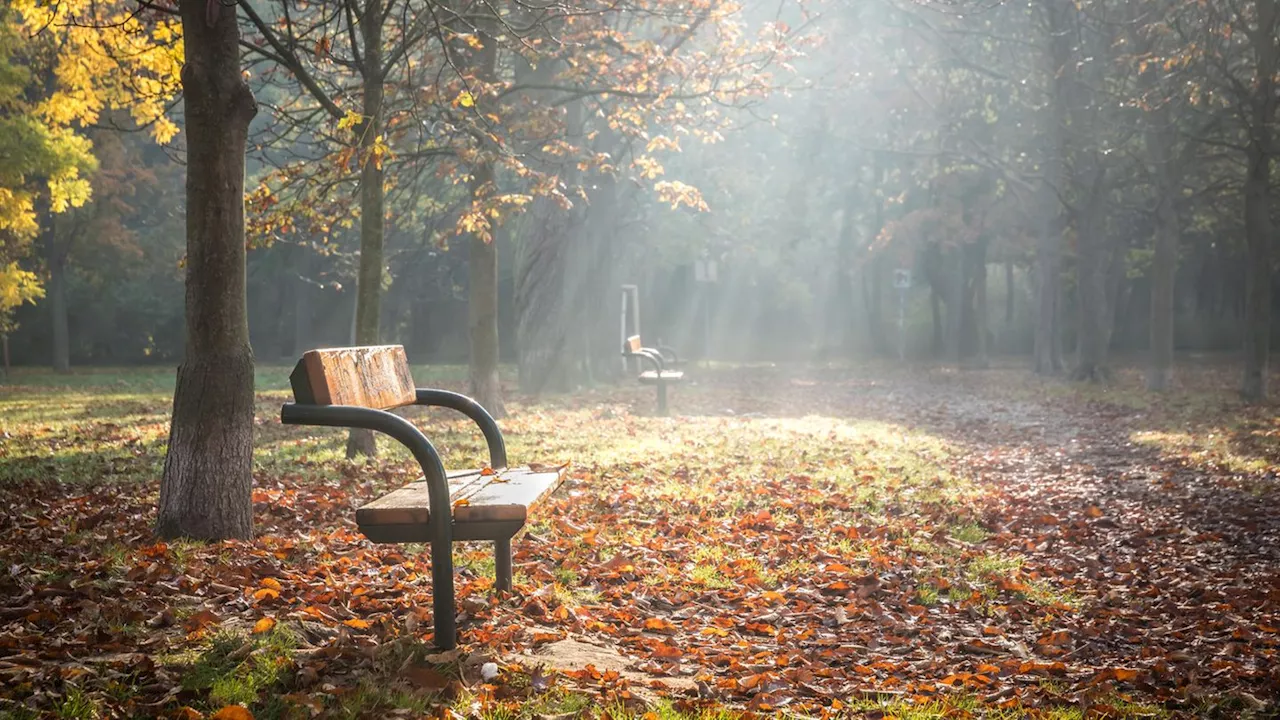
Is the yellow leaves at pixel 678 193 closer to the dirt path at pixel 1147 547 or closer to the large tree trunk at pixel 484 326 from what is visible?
the large tree trunk at pixel 484 326

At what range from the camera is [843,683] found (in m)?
4.58

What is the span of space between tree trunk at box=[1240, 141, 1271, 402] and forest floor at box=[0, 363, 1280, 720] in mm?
7918

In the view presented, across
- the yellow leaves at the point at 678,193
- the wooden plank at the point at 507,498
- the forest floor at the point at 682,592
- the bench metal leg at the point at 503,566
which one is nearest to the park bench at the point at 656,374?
the yellow leaves at the point at 678,193

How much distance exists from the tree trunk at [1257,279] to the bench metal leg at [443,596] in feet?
59.0

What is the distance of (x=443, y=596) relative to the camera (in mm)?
4559

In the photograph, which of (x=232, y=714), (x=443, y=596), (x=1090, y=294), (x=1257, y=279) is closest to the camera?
(x=232, y=714)

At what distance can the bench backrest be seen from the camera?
4.60m

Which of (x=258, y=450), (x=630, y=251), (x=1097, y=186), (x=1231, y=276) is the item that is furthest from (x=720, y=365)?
(x=258, y=450)

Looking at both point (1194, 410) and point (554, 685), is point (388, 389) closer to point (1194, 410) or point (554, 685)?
point (554, 685)

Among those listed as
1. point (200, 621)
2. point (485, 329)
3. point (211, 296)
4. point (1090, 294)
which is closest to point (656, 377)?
point (485, 329)

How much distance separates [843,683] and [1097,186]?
2439 centimetres

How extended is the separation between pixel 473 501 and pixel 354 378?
0.85 meters

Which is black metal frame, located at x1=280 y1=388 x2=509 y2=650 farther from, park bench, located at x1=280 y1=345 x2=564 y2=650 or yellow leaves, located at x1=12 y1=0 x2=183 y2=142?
yellow leaves, located at x1=12 y1=0 x2=183 y2=142

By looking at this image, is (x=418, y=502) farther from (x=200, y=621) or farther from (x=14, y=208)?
(x=14, y=208)
